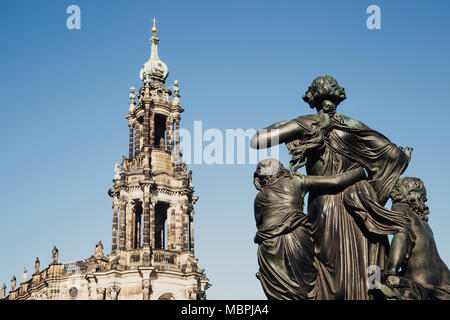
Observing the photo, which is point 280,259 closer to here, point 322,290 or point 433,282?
point 322,290

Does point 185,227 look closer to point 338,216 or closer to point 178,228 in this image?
point 178,228

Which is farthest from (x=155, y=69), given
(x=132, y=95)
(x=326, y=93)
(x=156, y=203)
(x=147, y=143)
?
(x=326, y=93)

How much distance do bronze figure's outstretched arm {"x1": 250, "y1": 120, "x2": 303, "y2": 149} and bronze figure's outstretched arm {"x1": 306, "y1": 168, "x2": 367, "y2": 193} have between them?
1.44ft

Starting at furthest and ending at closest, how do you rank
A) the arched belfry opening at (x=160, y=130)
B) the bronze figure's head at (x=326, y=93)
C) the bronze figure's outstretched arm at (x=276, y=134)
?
the arched belfry opening at (x=160, y=130) → the bronze figure's head at (x=326, y=93) → the bronze figure's outstretched arm at (x=276, y=134)

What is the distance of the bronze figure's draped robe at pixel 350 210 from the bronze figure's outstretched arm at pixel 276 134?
0.28ft

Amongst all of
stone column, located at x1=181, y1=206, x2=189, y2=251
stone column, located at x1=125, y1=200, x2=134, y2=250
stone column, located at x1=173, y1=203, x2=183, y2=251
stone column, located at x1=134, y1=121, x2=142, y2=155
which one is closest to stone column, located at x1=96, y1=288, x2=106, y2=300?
stone column, located at x1=125, y1=200, x2=134, y2=250

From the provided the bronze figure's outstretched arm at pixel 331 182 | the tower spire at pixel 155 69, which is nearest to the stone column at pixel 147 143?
the tower spire at pixel 155 69

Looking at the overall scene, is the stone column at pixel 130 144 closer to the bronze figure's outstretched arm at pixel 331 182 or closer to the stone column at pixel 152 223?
the stone column at pixel 152 223

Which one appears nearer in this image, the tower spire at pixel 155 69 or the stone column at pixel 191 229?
the stone column at pixel 191 229

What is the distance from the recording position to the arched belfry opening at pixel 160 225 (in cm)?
5341

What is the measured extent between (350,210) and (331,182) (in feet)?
1.02

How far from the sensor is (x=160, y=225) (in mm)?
54188

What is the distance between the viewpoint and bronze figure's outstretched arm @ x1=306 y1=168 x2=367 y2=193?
6516 millimetres
